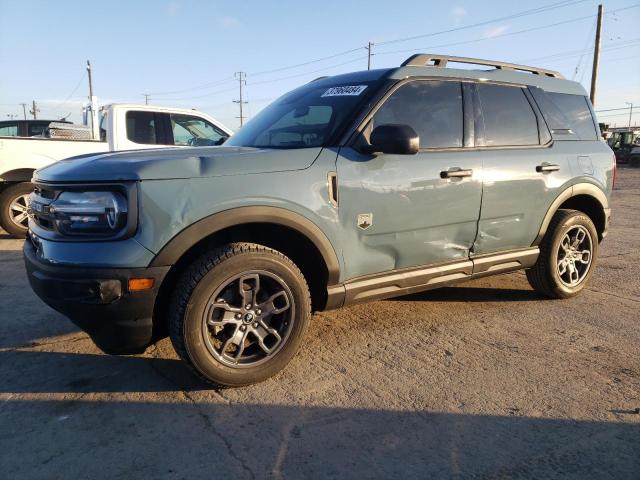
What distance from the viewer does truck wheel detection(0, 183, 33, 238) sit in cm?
728

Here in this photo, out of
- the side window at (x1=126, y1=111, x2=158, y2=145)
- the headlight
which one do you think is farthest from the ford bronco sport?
the side window at (x1=126, y1=111, x2=158, y2=145)

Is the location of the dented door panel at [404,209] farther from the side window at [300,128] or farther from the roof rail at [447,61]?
the roof rail at [447,61]

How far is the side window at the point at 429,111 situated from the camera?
3424 mm

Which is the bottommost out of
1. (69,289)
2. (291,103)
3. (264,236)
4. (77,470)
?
(77,470)

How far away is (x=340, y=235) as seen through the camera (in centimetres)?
308

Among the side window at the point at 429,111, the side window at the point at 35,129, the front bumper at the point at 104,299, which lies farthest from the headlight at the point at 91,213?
the side window at the point at 35,129

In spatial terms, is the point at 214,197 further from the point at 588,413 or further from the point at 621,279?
the point at 621,279

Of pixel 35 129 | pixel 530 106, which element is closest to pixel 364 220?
pixel 530 106

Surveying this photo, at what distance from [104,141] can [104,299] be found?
649 cm

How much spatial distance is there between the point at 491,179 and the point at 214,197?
2.19m

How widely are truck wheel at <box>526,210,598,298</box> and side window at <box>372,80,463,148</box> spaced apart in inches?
55.1

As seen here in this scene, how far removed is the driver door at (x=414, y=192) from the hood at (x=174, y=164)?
14.4 inches

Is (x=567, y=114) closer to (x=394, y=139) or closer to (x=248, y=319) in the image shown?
(x=394, y=139)

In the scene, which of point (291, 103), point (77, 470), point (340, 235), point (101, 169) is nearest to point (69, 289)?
point (101, 169)
